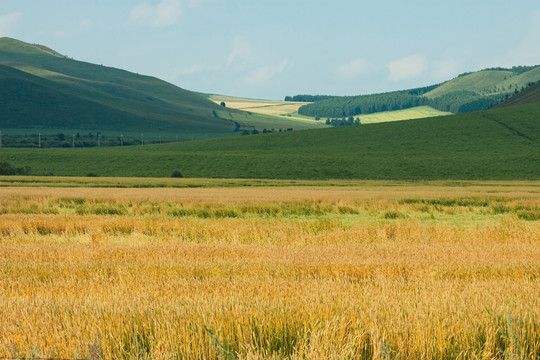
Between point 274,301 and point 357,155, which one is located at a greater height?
point 274,301

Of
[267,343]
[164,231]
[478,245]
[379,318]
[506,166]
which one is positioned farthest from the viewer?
[506,166]

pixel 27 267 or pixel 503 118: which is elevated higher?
pixel 503 118

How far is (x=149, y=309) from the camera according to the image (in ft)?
19.2

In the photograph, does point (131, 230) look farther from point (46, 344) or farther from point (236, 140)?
point (236, 140)

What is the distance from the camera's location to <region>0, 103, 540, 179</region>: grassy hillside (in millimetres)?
92000

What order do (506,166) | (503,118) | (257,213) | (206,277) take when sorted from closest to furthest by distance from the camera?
(206,277) < (257,213) < (506,166) < (503,118)

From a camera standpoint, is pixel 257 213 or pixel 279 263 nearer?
pixel 279 263

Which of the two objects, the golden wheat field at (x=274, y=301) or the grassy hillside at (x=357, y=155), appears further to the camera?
the grassy hillside at (x=357, y=155)

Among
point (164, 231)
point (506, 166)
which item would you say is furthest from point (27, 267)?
point (506, 166)

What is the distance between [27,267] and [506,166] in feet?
306

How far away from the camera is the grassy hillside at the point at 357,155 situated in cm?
9200

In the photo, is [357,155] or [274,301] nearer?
[274,301]

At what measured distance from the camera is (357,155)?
107 meters

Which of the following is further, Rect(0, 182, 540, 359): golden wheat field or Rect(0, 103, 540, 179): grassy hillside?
Rect(0, 103, 540, 179): grassy hillside
